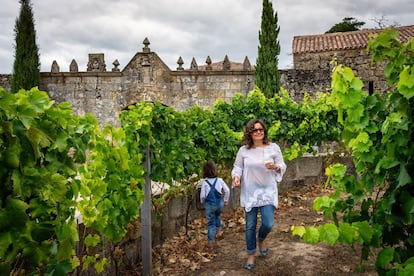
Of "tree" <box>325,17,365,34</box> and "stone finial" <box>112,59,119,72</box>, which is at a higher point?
"tree" <box>325,17,365,34</box>

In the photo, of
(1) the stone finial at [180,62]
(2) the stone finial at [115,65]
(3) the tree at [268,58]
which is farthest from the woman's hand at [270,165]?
(2) the stone finial at [115,65]

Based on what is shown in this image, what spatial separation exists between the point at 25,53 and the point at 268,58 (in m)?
9.26

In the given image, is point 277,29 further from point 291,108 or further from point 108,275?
point 108,275

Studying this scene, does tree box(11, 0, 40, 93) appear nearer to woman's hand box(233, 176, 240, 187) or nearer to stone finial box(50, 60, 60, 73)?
stone finial box(50, 60, 60, 73)

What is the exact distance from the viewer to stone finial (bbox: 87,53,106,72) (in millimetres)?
16578

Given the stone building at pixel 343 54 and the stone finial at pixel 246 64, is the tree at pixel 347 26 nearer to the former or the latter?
the stone building at pixel 343 54

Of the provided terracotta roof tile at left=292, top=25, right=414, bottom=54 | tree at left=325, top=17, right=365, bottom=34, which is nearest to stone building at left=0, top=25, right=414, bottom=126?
terracotta roof tile at left=292, top=25, right=414, bottom=54

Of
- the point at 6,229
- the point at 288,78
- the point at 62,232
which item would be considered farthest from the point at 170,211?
the point at 288,78

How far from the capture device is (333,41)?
1997cm

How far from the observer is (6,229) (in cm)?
144

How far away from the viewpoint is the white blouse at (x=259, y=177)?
14.8ft

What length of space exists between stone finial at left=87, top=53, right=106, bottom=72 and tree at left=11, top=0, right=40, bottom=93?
1.97m

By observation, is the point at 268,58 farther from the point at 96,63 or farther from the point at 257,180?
the point at 257,180

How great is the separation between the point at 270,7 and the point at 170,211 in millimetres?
12302
